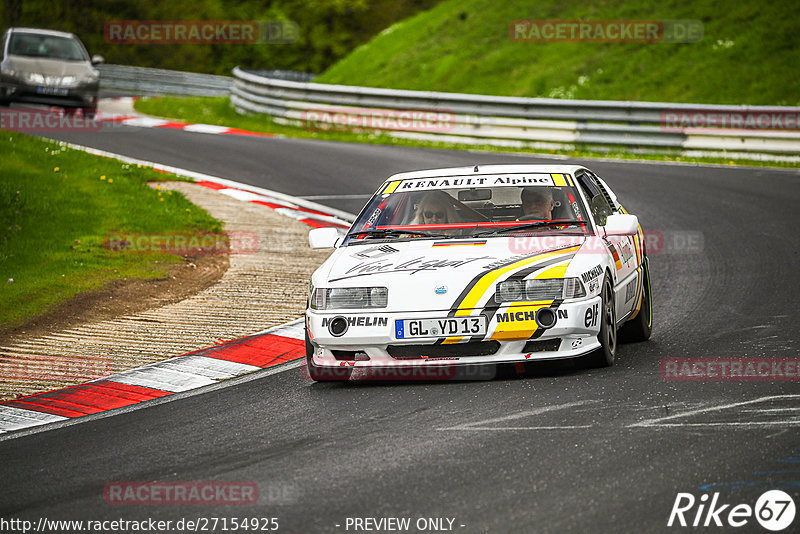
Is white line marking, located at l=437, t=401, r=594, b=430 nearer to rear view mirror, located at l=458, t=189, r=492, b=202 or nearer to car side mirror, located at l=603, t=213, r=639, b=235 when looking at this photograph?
car side mirror, located at l=603, t=213, r=639, b=235

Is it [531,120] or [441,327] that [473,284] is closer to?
[441,327]

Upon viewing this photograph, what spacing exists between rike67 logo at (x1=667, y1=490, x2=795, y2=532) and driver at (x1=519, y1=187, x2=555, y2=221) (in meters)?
3.56

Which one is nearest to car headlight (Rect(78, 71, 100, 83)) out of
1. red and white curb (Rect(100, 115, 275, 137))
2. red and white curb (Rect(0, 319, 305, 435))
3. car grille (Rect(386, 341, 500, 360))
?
red and white curb (Rect(100, 115, 275, 137))

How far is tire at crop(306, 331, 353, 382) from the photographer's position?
7.14 meters

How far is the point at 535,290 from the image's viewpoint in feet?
22.4

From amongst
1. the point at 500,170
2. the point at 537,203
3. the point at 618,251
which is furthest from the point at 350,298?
the point at 618,251

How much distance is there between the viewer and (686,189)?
→ 627 inches

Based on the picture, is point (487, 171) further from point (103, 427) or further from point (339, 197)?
point (339, 197)

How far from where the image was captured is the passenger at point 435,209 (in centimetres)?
807

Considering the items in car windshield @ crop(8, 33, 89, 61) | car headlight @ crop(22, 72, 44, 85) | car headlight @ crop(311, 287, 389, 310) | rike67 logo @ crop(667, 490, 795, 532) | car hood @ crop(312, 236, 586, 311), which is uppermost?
car windshield @ crop(8, 33, 89, 61)

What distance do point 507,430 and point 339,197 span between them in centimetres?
1040

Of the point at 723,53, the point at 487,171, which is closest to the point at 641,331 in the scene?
the point at 487,171

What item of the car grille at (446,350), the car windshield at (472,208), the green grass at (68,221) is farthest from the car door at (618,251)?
the green grass at (68,221)

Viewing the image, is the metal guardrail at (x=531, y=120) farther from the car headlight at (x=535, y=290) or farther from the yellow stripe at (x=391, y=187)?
the car headlight at (x=535, y=290)
